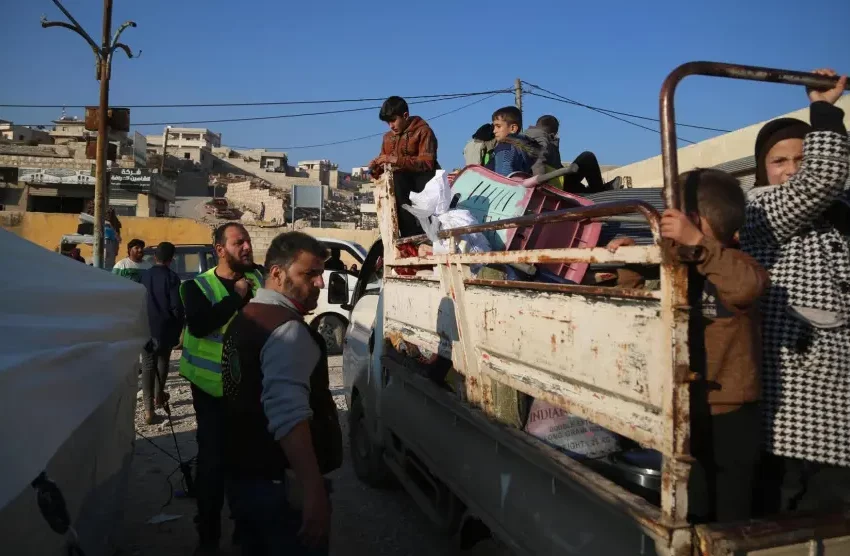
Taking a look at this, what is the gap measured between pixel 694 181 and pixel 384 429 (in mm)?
2778

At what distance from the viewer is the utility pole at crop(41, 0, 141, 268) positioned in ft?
35.6

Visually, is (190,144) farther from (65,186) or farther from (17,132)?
(65,186)

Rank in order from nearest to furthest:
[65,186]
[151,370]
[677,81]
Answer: [677,81]
[151,370]
[65,186]

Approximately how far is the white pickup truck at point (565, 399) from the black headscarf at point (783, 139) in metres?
0.20

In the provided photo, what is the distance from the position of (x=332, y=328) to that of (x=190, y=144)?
66020mm

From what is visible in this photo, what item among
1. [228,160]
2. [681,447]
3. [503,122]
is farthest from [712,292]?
[228,160]

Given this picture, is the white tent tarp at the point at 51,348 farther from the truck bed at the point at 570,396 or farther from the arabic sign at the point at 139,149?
the arabic sign at the point at 139,149

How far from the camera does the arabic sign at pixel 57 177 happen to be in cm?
2870

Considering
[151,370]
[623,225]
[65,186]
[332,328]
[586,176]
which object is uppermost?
[65,186]

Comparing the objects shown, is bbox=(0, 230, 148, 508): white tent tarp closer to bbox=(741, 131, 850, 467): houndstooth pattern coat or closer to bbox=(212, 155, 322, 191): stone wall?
bbox=(741, 131, 850, 467): houndstooth pattern coat

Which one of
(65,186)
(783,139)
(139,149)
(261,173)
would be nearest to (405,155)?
(783,139)

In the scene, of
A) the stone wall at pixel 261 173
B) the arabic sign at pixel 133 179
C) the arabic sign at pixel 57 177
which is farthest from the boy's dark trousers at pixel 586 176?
the stone wall at pixel 261 173

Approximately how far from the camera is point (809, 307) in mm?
1883

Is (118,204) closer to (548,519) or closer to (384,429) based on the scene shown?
(384,429)
